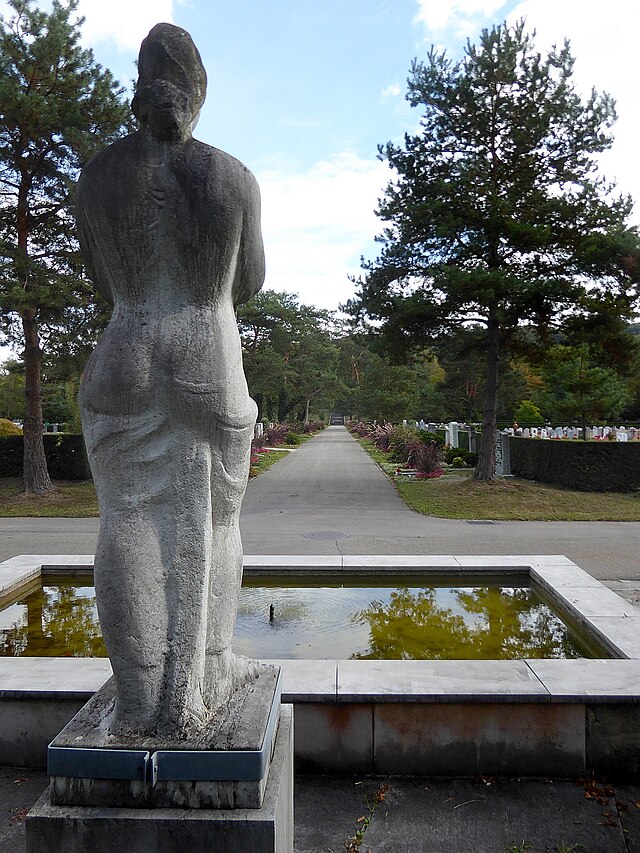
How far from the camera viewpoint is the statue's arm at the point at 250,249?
2307 millimetres

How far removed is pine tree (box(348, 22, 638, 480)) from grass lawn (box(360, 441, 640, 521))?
1967 millimetres

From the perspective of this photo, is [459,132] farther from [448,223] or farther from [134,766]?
[134,766]

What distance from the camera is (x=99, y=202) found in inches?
88.3

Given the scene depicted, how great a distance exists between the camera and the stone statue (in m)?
2.15

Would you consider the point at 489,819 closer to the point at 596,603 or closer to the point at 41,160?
the point at 596,603

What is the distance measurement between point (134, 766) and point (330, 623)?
3777 mm

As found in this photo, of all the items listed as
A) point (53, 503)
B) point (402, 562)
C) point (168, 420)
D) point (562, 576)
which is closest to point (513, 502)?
point (402, 562)

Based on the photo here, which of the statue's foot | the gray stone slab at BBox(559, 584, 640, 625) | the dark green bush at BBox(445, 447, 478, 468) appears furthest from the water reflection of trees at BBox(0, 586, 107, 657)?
the dark green bush at BBox(445, 447, 478, 468)

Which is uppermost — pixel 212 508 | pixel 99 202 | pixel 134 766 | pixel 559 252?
pixel 559 252

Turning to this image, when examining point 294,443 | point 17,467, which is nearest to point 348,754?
point 17,467

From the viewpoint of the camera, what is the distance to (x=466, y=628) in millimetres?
5469

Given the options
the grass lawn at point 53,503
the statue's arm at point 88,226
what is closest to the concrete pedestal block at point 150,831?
the statue's arm at point 88,226

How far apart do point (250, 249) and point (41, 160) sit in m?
15.9

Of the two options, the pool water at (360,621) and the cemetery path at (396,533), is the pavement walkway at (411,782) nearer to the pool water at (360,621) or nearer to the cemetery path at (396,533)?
the cemetery path at (396,533)
